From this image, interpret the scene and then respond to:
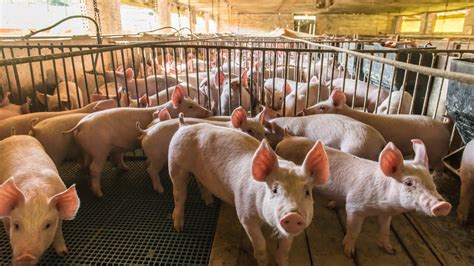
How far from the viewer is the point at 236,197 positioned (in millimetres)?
2127

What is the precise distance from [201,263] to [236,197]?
21.0 inches

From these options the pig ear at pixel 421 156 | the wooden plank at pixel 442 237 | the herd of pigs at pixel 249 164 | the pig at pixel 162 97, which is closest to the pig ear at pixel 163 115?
the herd of pigs at pixel 249 164

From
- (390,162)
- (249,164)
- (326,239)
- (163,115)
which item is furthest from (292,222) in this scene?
(163,115)

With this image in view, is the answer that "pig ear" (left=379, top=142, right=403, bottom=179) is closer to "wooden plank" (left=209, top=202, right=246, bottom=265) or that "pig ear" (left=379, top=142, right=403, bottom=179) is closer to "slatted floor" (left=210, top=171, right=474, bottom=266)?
"slatted floor" (left=210, top=171, right=474, bottom=266)

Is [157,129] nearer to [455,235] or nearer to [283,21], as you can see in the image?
[455,235]

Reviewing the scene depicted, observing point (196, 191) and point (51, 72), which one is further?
point (51, 72)

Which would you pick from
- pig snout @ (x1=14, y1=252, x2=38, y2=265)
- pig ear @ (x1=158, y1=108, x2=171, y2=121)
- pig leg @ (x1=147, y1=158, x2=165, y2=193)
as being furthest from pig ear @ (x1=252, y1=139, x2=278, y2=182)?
pig ear @ (x1=158, y1=108, x2=171, y2=121)

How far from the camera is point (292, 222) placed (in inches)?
59.8

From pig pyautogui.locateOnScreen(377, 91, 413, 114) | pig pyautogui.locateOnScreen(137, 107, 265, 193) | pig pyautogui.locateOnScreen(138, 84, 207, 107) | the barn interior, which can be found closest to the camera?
the barn interior

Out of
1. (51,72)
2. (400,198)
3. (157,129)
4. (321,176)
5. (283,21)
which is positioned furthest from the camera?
(283,21)

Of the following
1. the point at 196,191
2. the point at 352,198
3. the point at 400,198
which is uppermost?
the point at 400,198

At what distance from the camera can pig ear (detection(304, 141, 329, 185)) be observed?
1737mm

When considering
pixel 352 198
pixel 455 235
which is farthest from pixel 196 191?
pixel 455 235

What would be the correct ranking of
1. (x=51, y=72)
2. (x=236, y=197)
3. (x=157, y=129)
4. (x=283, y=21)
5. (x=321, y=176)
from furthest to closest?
(x=283, y=21) < (x=51, y=72) < (x=157, y=129) < (x=236, y=197) < (x=321, y=176)
